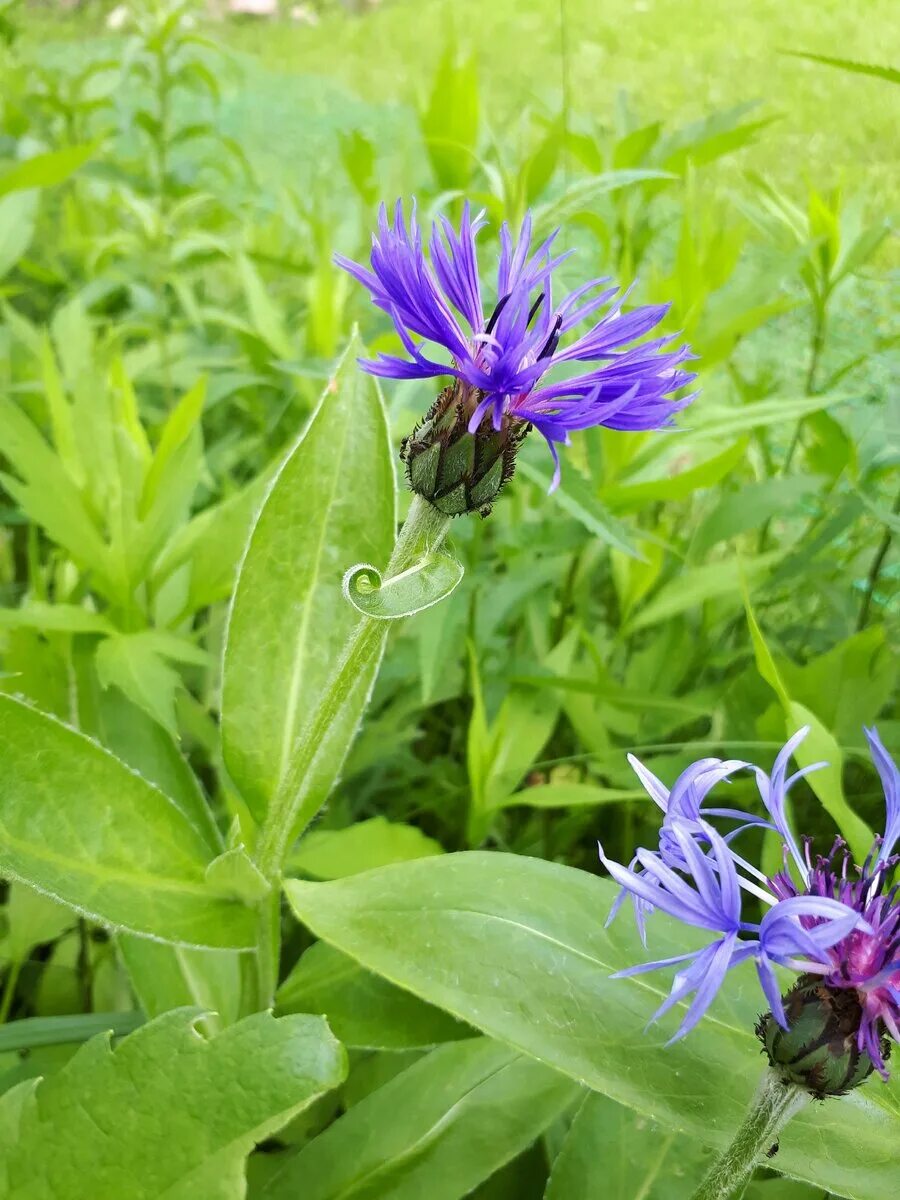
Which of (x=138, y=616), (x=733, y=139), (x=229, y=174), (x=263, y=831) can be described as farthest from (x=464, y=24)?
(x=263, y=831)

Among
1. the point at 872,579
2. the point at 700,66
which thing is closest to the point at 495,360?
the point at 872,579

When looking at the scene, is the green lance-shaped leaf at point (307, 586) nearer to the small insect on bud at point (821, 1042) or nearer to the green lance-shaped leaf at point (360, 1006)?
the green lance-shaped leaf at point (360, 1006)

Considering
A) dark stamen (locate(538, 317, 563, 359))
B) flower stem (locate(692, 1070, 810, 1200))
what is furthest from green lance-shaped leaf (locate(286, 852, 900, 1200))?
dark stamen (locate(538, 317, 563, 359))

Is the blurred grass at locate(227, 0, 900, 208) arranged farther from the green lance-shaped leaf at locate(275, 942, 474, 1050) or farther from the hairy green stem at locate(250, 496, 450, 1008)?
the green lance-shaped leaf at locate(275, 942, 474, 1050)

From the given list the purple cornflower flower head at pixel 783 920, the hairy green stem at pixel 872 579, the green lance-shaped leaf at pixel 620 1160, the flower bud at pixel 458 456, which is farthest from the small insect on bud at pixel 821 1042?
the hairy green stem at pixel 872 579

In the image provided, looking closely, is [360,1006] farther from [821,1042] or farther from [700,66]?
[700,66]

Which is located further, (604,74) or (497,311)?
(604,74)

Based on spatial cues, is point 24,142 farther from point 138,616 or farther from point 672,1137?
point 672,1137
